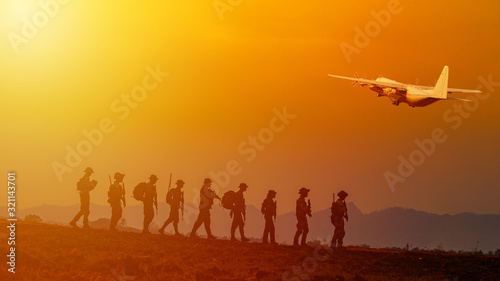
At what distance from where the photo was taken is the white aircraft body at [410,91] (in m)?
41.5

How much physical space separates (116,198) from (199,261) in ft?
31.1

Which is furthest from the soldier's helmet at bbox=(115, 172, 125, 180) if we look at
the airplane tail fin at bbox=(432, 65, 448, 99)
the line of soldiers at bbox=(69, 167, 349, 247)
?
the airplane tail fin at bbox=(432, 65, 448, 99)

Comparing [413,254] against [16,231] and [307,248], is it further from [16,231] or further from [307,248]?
[16,231]

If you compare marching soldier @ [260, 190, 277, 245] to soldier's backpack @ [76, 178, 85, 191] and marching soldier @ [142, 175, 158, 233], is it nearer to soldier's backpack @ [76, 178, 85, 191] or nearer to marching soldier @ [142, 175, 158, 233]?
marching soldier @ [142, 175, 158, 233]

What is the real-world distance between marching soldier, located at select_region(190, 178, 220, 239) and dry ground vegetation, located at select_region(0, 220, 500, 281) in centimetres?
147

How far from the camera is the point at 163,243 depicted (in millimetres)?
31078

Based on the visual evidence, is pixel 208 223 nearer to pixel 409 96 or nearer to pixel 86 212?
pixel 86 212

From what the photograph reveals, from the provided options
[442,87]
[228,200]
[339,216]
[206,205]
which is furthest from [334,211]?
[442,87]

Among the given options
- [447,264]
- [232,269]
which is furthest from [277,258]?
[447,264]

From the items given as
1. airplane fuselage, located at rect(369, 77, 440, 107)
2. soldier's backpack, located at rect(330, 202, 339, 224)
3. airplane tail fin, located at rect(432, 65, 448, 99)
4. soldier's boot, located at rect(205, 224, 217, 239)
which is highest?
airplane tail fin, located at rect(432, 65, 448, 99)

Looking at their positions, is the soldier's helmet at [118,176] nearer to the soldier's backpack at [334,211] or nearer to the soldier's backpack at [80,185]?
the soldier's backpack at [80,185]

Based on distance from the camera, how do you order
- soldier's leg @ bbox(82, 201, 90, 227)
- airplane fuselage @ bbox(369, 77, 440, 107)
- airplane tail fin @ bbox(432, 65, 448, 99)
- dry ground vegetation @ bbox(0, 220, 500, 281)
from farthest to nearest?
airplane tail fin @ bbox(432, 65, 448, 99)
airplane fuselage @ bbox(369, 77, 440, 107)
soldier's leg @ bbox(82, 201, 90, 227)
dry ground vegetation @ bbox(0, 220, 500, 281)

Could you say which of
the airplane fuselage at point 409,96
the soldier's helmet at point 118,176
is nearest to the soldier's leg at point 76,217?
the soldier's helmet at point 118,176

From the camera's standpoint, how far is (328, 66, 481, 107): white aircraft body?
136 ft
